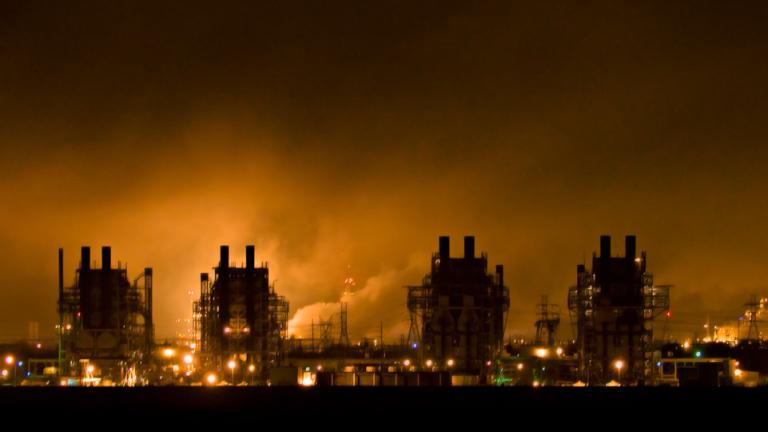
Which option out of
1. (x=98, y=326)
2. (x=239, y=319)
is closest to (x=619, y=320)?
(x=239, y=319)

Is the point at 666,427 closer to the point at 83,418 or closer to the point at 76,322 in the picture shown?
the point at 83,418

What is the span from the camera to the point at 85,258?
292 ft

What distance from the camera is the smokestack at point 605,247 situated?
87.0 m

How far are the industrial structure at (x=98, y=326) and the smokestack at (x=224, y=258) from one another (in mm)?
7724

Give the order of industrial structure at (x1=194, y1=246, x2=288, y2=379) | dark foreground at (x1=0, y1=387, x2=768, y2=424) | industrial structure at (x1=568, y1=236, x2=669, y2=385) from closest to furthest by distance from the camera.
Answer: dark foreground at (x1=0, y1=387, x2=768, y2=424)
industrial structure at (x1=568, y1=236, x2=669, y2=385)
industrial structure at (x1=194, y1=246, x2=288, y2=379)

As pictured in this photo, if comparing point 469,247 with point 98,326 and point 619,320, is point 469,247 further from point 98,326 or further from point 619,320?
point 98,326

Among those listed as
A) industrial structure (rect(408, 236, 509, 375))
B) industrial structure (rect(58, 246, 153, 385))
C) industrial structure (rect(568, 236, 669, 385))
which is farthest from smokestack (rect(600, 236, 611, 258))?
industrial structure (rect(58, 246, 153, 385))

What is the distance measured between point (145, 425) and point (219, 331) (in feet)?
130

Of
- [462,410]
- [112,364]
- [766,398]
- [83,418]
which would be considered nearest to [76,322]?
[112,364]

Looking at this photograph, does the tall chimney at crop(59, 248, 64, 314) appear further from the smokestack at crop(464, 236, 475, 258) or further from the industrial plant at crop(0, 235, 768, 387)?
the smokestack at crop(464, 236, 475, 258)

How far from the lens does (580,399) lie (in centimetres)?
6350

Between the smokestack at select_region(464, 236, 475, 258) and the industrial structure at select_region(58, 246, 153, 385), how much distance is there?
26.3m

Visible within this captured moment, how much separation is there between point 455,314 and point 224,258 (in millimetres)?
19226

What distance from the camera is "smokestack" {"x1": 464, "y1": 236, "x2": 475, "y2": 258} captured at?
89688 mm
